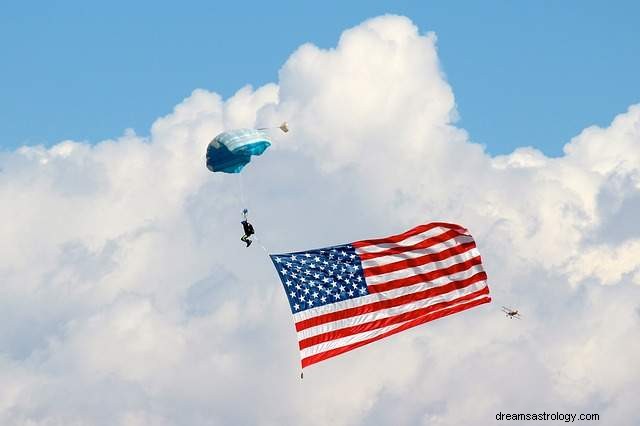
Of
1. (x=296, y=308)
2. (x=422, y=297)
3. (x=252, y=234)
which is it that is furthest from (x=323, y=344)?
(x=252, y=234)

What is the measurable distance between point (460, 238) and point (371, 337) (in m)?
7.82

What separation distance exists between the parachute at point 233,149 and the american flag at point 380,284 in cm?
A: 1258

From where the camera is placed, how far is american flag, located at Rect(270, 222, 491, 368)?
6888 cm

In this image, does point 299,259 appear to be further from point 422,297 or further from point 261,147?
point 261,147

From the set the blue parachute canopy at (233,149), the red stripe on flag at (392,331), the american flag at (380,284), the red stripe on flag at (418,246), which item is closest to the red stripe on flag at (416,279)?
the american flag at (380,284)

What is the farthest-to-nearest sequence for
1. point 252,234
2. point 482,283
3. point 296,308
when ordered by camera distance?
point 252,234
point 482,283
point 296,308

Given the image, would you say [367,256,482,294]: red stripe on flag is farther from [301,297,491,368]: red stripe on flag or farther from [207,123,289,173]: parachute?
[207,123,289,173]: parachute

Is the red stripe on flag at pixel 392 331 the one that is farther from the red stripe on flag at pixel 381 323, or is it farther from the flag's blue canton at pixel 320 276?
the flag's blue canton at pixel 320 276

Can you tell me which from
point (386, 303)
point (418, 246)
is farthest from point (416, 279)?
point (386, 303)

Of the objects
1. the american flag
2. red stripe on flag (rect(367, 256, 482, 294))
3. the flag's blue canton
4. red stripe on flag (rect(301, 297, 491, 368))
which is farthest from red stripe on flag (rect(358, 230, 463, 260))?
red stripe on flag (rect(301, 297, 491, 368))

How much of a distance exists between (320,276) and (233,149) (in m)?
14.4

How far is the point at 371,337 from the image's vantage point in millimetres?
70312

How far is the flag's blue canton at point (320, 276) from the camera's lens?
68.6 m

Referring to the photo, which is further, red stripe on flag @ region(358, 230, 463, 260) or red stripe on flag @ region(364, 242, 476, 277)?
red stripe on flag @ region(358, 230, 463, 260)
